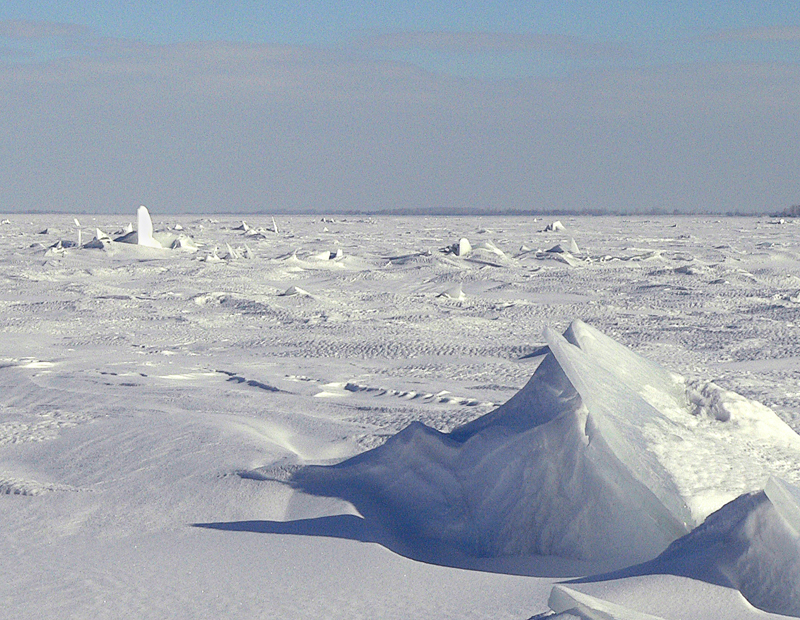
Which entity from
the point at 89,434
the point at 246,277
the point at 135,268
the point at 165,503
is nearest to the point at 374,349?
the point at 89,434

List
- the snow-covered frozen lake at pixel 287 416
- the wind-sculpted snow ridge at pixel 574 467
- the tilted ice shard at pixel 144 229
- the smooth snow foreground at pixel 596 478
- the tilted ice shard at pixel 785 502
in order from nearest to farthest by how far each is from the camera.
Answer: the tilted ice shard at pixel 785 502 → the smooth snow foreground at pixel 596 478 → the snow-covered frozen lake at pixel 287 416 → the wind-sculpted snow ridge at pixel 574 467 → the tilted ice shard at pixel 144 229

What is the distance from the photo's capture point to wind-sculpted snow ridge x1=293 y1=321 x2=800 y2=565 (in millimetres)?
1954

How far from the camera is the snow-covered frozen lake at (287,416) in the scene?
1817 mm

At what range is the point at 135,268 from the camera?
10.1 meters

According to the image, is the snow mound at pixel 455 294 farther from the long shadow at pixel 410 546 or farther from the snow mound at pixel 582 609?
the snow mound at pixel 582 609

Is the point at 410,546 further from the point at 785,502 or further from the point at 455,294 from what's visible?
the point at 455,294

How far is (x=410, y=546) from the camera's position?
83.9 inches

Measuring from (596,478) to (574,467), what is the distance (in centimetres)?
7

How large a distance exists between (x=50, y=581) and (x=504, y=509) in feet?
3.36

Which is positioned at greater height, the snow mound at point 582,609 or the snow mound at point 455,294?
the snow mound at point 582,609

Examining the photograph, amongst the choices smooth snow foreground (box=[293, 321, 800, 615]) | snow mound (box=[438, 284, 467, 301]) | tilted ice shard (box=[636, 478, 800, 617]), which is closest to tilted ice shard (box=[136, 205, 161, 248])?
snow mound (box=[438, 284, 467, 301])

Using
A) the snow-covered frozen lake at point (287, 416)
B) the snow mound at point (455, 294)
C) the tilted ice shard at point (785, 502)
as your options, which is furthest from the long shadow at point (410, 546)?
the snow mound at point (455, 294)

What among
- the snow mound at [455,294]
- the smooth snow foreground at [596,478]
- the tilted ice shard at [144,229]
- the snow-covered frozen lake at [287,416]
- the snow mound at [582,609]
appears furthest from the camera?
the tilted ice shard at [144,229]

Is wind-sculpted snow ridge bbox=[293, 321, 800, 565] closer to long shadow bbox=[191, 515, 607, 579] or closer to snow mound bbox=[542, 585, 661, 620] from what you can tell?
long shadow bbox=[191, 515, 607, 579]
